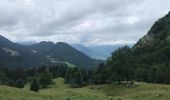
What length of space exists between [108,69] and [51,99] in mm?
66349

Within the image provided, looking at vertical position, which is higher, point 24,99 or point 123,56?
point 123,56

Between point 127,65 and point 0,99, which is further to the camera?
point 127,65

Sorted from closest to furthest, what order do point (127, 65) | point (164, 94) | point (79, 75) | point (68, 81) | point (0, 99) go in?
point (0, 99)
point (164, 94)
point (127, 65)
point (79, 75)
point (68, 81)

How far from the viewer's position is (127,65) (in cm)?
11294

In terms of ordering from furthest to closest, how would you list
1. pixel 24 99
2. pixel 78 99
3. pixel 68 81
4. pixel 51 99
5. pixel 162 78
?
pixel 162 78 < pixel 68 81 < pixel 78 99 < pixel 51 99 < pixel 24 99

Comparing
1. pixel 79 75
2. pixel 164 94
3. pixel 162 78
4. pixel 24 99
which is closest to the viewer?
pixel 24 99

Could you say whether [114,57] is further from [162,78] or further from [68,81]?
[162,78]

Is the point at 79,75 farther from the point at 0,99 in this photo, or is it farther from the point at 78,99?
the point at 0,99

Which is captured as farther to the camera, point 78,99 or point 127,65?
point 127,65

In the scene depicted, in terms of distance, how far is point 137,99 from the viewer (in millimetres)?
66188

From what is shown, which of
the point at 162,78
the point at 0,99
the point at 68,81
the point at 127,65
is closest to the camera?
the point at 0,99

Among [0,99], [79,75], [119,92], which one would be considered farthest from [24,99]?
[79,75]

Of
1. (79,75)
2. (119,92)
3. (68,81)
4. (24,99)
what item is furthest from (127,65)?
(24,99)

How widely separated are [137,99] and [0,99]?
32.8 meters
